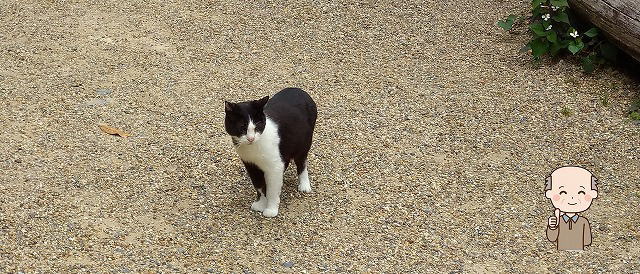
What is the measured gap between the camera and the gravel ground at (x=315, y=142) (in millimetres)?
4176

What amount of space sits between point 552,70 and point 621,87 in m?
0.57

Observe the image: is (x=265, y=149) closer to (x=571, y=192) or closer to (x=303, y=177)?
(x=303, y=177)

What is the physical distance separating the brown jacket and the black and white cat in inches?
56.1

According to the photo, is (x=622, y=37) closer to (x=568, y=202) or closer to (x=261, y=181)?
(x=568, y=202)

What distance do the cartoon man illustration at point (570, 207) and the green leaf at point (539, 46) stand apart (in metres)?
2.19

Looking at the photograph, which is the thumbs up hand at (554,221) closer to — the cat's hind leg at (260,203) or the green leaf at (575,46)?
the cat's hind leg at (260,203)

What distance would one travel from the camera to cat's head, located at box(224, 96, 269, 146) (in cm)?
393

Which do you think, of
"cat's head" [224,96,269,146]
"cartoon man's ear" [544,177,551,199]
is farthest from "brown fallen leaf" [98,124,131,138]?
"cartoon man's ear" [544,177,551,199]

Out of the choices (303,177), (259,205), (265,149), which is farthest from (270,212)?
(265,149)

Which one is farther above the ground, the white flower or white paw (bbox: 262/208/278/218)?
white paw (bbox: 262/208/278/218)

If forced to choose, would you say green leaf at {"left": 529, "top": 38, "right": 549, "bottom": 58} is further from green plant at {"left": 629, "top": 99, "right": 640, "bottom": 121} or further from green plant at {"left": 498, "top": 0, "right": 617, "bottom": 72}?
green plant at {"left": 629, "top": 99, "right": 640, "bottom": 121}

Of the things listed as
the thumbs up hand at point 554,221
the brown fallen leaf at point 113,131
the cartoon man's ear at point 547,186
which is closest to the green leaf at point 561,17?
the cartoon man's ear at point 547,186

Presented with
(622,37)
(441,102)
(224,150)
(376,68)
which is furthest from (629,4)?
(224,150)

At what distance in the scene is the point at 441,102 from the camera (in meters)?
5.97
